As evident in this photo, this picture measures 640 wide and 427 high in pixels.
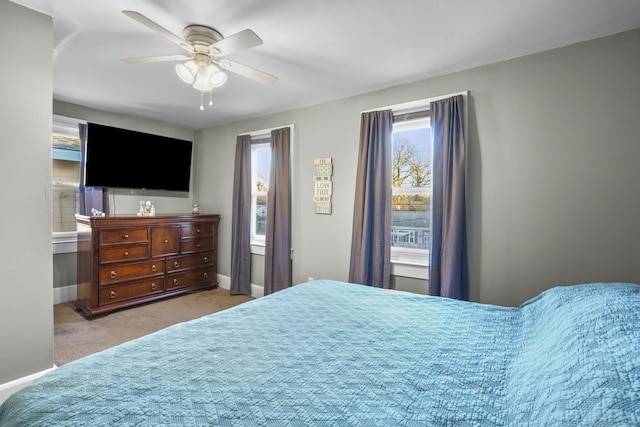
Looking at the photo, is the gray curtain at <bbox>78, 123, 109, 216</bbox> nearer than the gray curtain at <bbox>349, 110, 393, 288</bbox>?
No

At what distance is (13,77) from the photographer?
1.90 metres

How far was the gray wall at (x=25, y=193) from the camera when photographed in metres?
1.88

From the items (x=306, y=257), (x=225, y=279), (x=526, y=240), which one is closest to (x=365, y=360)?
(x=526, y=240)

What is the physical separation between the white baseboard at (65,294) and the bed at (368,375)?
3577 mm

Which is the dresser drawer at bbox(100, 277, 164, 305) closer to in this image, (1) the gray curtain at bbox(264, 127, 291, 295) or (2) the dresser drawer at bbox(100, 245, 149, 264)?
(2) the dresser drawer at bbox(100, 245, 149, 264)

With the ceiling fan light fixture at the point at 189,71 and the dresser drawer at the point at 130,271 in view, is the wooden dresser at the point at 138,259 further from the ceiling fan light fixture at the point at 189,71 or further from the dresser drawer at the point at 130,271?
the ceiling fan light fixture at the point at 189,71

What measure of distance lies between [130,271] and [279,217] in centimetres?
188

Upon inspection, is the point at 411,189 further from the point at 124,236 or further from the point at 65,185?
the point at 65,185

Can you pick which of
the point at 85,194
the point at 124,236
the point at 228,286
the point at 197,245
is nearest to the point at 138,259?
the point at 124,236

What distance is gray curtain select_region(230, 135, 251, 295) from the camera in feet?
13.9

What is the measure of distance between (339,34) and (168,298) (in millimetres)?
3703

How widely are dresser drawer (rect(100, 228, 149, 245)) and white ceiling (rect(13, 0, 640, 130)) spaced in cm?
158

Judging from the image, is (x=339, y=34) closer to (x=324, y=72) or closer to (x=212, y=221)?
(x=324, y=72)

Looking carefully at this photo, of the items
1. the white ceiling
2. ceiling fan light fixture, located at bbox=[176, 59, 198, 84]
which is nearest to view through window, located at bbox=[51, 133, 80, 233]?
the white ceiling
